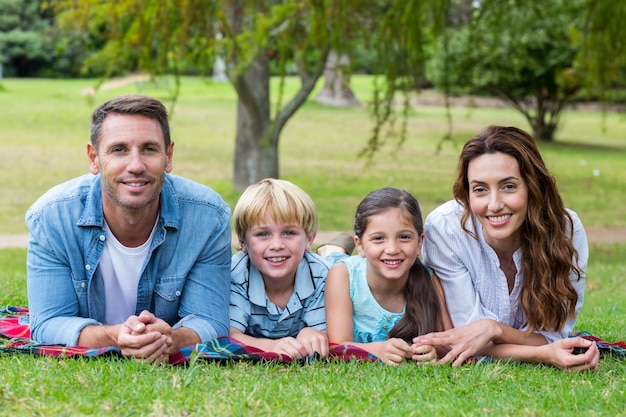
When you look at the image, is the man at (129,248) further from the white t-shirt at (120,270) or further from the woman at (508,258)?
the woman at (508,258)

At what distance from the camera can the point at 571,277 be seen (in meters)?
4.60

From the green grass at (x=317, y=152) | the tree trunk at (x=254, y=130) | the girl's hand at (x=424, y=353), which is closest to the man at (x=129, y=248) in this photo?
the girl's hand at (x=424, y=353)

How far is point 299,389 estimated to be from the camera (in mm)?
3770

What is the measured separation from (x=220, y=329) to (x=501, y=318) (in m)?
1.46

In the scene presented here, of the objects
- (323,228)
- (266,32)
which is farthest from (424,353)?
(323,228)

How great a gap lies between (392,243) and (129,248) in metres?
1.29

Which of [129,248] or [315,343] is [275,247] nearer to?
[315,343]

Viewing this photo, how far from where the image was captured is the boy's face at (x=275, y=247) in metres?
4.63

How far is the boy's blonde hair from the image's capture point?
463cm

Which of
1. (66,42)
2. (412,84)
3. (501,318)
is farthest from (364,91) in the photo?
(501,318)

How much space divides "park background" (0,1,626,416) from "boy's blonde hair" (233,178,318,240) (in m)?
0.80

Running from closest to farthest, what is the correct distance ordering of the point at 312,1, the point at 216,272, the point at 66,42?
the point at 216,272 < the point at 312,1 < the point at 66,42

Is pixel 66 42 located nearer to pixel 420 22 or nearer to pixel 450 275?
pixel 420 22

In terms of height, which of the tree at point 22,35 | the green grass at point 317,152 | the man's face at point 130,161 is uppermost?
the tree at point 22,35
